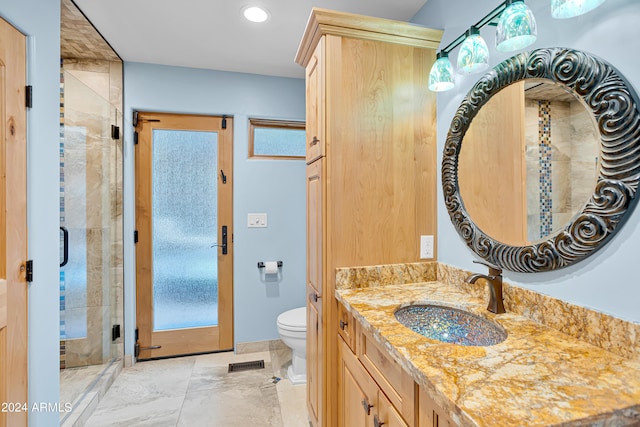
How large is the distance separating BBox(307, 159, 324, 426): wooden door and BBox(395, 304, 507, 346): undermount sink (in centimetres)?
47

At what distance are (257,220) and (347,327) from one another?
5.25 feet

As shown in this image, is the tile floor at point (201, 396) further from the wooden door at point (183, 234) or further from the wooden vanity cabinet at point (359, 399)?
the wooden vanity cabinet at point (359, 399)

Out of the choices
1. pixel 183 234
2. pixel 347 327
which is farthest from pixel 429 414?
pixel 183 234

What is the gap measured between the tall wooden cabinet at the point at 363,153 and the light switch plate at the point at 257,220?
1.19m

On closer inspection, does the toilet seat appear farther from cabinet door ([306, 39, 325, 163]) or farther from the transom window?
the transom window

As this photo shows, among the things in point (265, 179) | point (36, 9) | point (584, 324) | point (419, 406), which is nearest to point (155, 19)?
point (36, 9)

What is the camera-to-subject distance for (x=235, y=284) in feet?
8.97

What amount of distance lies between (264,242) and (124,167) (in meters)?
1.33

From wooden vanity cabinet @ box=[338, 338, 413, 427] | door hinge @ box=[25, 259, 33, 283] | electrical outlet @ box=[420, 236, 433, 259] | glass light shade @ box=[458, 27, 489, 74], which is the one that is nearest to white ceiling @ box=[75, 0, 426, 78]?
glass light shade @ box=[458, 27, 489, 74]

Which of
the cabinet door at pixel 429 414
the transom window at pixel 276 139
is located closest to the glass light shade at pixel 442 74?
the cabinet door at pixel 429 414

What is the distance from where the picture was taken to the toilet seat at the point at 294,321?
2193 mm

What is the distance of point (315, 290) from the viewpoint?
1.68 metres

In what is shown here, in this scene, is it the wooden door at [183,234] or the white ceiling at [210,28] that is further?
the wooden door at [183,234]

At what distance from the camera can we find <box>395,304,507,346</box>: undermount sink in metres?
1.15
